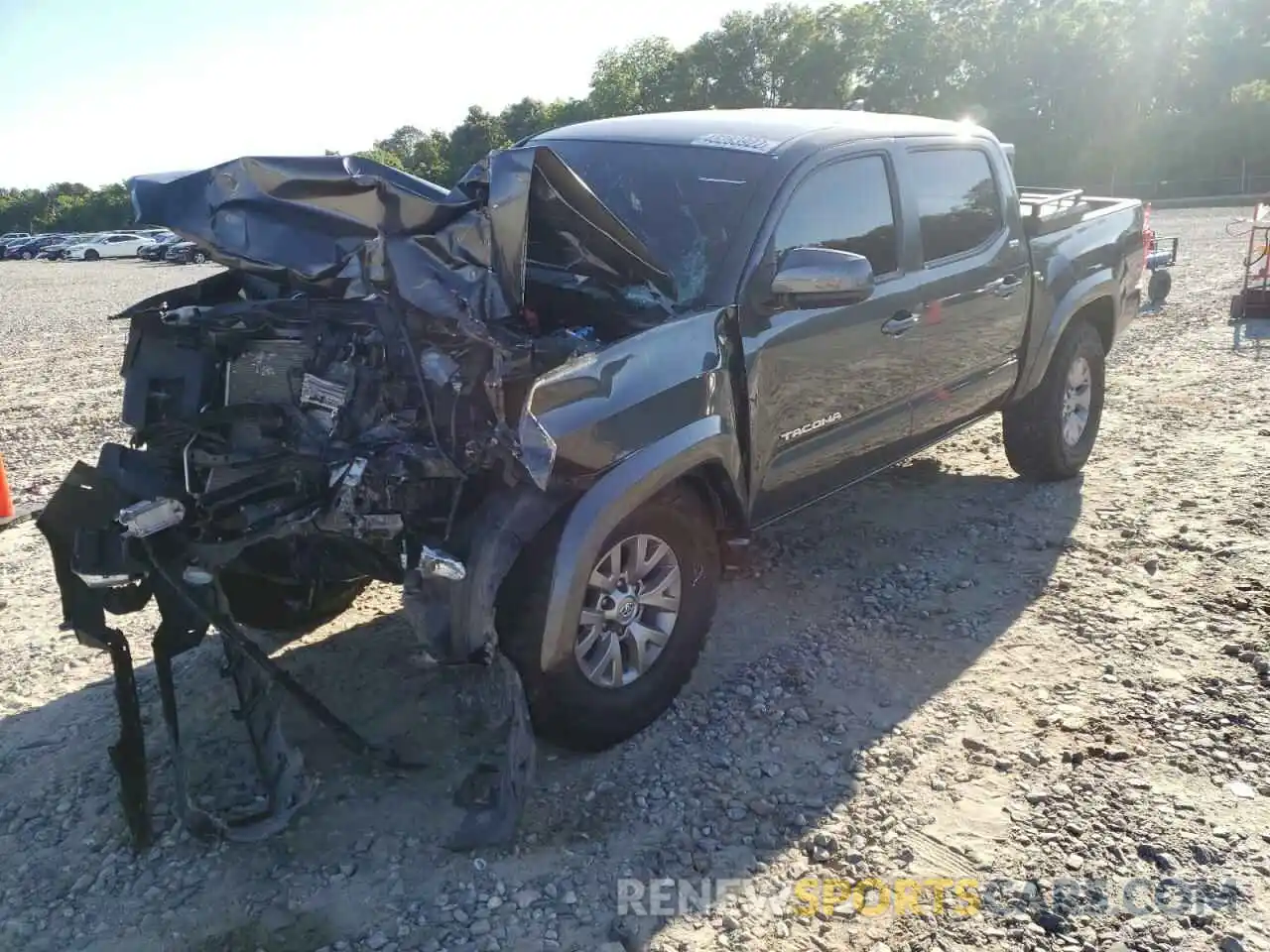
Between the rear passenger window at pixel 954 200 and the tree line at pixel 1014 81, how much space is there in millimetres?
31497

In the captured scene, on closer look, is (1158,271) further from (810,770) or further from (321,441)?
(321,441)

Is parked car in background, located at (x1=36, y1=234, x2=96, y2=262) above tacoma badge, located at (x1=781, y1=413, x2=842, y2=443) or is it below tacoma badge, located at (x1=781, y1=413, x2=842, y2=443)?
below

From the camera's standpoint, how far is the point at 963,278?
4898mm

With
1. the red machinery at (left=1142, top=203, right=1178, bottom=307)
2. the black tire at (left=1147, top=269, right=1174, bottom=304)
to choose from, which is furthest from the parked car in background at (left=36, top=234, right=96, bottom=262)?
the black tire at (left=1147, top=269, right=1174, bottom=304)

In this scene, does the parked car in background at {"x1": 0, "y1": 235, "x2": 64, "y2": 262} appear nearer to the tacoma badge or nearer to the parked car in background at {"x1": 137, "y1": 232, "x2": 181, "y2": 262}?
the parked car in background at {"x1": 137, "y1": 232, "x2": 181, "y2": 262}

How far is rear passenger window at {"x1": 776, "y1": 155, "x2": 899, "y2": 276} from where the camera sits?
4.10 m

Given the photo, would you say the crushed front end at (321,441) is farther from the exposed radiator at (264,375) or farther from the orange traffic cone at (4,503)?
the orange traffic cone at (4,503)

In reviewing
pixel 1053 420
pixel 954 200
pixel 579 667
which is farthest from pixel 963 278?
pixel 579 667

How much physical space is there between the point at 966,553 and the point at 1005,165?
2020 millimetres

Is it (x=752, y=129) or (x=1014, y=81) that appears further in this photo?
(x=1014, y=81)

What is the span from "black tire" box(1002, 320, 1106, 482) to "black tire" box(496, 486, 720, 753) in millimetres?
2902

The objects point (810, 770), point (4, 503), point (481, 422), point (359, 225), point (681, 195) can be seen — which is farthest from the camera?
point (4, 503)

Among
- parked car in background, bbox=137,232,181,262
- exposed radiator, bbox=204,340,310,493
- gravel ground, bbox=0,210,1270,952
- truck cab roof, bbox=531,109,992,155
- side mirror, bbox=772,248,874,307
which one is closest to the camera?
gravel ground, bbox=0,210,1270,952

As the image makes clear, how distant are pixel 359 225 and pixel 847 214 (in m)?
2.07
